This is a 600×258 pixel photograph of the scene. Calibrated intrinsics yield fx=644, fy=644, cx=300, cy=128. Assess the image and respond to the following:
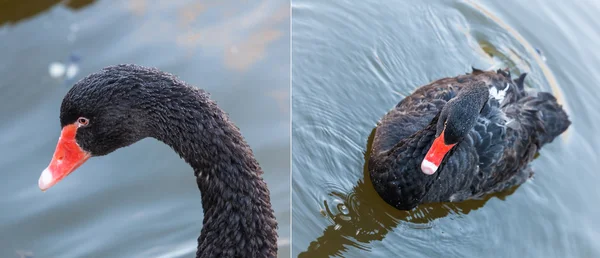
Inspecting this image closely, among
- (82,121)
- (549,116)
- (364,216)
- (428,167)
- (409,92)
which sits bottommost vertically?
(82,121)

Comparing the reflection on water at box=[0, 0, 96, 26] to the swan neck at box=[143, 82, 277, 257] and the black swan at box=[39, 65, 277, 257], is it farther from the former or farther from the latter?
the swan neck at box=[143, 82, 277, 257]

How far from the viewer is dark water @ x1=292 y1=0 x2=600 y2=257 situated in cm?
344

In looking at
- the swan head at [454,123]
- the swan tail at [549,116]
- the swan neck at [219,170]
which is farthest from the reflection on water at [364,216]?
the swan neck at [219,170]

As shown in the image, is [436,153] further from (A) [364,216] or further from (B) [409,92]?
(B) [409,92]

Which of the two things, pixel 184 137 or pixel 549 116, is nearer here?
pixel 184 137

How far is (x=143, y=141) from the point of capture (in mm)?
3617

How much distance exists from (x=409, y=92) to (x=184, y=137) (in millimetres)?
2132

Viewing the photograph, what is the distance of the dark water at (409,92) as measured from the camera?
11.3 feet

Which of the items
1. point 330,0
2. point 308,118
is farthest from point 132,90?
point 330,0

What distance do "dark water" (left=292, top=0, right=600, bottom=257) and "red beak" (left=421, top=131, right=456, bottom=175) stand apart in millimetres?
443

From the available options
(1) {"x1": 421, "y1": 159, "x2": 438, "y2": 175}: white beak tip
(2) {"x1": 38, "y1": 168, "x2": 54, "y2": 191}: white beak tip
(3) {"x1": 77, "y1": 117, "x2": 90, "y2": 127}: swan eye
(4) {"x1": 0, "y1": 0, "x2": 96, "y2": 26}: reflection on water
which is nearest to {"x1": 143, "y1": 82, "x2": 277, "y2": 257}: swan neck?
(3) {"x1": 77, "y1": 117, "x2": 90, "y2": 127}: swan eye

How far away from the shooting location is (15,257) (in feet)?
10.1

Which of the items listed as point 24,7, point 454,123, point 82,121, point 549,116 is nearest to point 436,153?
point 454,123

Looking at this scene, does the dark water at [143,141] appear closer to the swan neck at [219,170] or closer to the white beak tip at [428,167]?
the white beak tip at [428,167]
